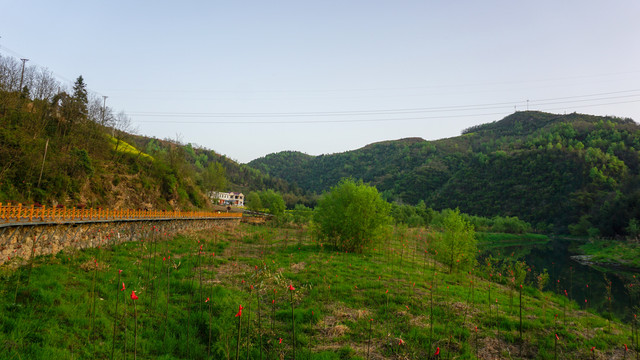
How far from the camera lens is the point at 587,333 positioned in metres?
11.9

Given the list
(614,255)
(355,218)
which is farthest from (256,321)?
(614,255)

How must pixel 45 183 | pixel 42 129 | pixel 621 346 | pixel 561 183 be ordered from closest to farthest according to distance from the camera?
pixel 621 346 < pixel 45 183 < pixel 42 129 < pixel 561 183

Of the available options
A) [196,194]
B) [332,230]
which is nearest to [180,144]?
[196,194]

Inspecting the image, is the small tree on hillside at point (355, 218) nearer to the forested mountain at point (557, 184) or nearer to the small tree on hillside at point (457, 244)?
the small tree on hillside at point (457, 244)

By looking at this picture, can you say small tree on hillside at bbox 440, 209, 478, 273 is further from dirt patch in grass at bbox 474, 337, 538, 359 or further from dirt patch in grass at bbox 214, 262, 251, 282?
dirt patch in grass at bbox 214, 262, 251, 282

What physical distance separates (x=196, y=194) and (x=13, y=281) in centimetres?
5125

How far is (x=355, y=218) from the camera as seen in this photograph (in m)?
29.6

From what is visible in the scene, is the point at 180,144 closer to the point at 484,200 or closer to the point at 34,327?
the point at 34,327

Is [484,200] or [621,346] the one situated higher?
[484,200]

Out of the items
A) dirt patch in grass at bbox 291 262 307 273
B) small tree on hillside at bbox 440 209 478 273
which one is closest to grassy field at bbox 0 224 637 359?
dirt patch in grass at bbox 291 262 307 273

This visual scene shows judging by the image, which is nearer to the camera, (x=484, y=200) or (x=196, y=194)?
(x=196, y=194)

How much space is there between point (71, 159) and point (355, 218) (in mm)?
31320

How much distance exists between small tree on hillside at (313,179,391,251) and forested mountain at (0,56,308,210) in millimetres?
26007

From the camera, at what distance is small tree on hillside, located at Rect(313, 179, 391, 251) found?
97.2 feet
